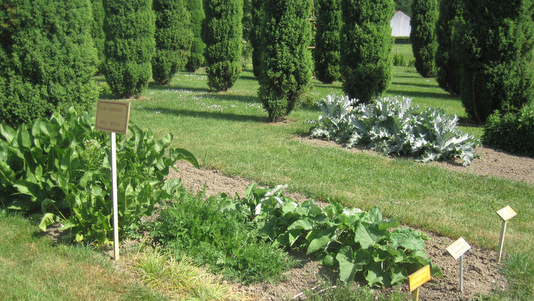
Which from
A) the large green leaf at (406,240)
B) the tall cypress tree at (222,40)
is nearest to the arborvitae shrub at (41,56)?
the large green leaf at (406,240)

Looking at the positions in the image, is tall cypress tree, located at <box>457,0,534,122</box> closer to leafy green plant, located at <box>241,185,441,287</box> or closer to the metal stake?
leafy green plant, located at <box>241,185,441,287</box>

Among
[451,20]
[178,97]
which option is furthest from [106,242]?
[451,20]

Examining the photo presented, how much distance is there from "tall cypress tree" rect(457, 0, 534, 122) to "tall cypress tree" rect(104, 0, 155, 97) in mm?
8165

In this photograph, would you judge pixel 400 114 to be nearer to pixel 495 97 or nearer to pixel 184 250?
pixel 495 97

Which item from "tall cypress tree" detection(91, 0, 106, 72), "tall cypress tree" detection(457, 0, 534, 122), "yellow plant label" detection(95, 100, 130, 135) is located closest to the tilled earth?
"yellow plant label" detection(95, 100, 130, 135)

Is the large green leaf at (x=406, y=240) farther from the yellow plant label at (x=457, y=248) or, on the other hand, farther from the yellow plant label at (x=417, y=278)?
the yellow plant label at (x=417, y=278)

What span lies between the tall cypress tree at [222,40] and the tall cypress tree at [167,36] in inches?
71.8

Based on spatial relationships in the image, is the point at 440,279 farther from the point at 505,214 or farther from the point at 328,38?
the point at 328,38

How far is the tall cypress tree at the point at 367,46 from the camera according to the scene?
33.9 ft

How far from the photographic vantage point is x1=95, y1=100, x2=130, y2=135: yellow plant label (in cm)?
322

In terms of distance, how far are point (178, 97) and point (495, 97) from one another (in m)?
8.33

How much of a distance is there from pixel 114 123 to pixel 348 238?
2000 millimetres

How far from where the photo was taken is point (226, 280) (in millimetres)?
3287

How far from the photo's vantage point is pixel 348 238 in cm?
343
